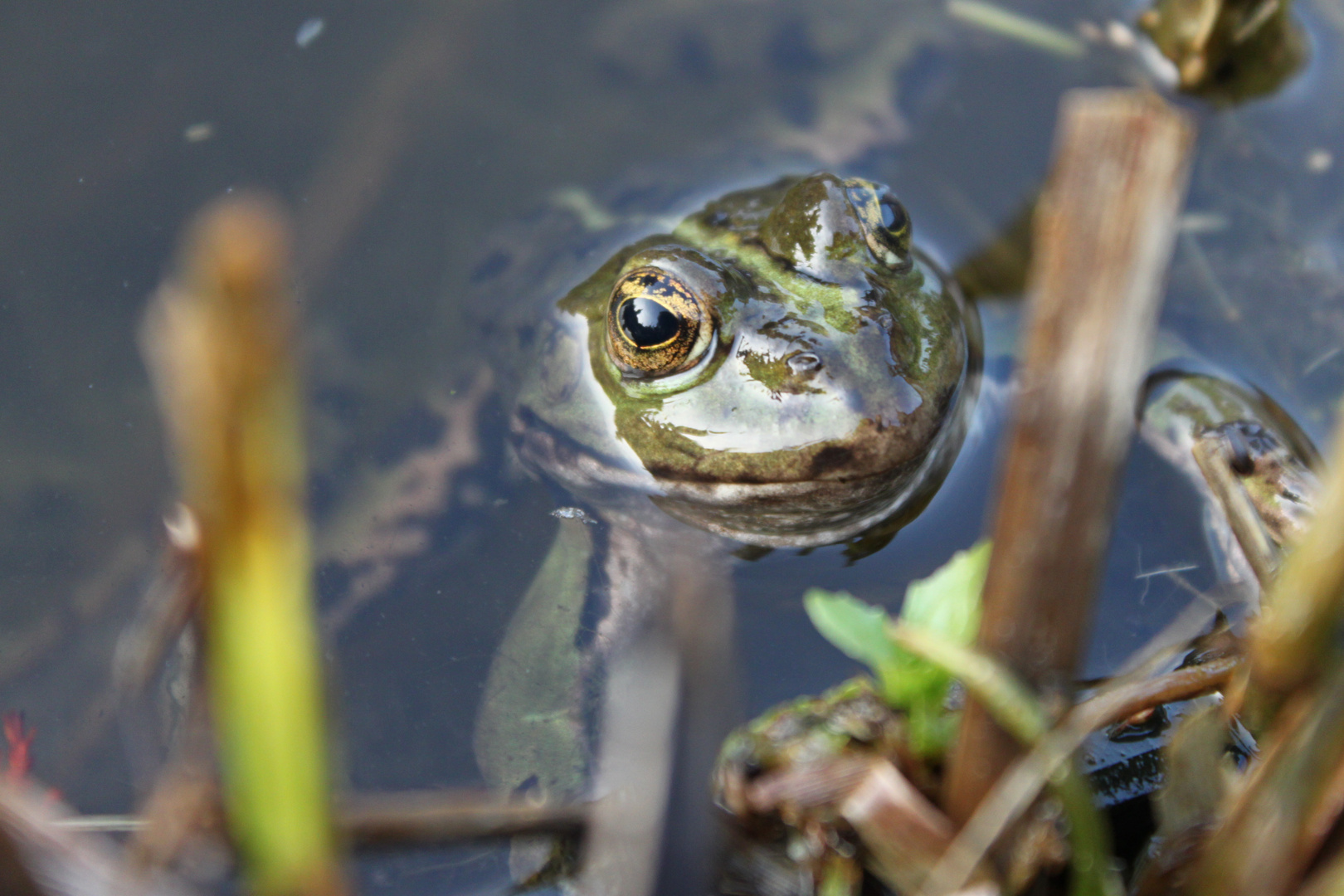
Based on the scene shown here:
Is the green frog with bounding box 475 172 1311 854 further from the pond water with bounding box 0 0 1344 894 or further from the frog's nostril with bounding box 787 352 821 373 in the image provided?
the pond water with bounding box 0 0 1344 894

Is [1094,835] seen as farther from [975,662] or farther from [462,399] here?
[462,399]

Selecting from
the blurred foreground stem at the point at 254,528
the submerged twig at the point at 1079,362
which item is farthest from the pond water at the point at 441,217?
the blurred foreground stem at the point at 254,528

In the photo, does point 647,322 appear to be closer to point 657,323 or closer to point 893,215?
point 657,323

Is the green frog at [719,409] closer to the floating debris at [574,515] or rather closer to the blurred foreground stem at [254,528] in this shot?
the floating debris at [574,515]

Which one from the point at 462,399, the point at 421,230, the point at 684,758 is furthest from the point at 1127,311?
the point at 421,230

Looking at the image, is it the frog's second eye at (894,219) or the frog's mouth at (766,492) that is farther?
the frog's second eye at (894,219)

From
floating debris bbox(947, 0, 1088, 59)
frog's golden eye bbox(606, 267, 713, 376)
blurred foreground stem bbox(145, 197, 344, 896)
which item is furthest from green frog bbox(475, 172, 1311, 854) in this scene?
blurred foreground stem bbox(145, 197, 344, 896)
